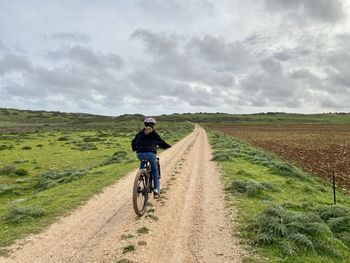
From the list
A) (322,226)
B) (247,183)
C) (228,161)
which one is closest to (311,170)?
(228,161)

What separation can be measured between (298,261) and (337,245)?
2025 millimetres

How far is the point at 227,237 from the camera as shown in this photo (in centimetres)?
1091

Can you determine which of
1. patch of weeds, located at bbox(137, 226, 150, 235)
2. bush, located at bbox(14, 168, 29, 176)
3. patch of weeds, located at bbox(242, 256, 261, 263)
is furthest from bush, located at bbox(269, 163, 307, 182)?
bush, located at bbox(14, 168, 29, 176)

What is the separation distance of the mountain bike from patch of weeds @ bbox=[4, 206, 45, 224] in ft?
11.9

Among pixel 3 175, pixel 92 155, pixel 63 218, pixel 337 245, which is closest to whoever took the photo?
pixel 337 245

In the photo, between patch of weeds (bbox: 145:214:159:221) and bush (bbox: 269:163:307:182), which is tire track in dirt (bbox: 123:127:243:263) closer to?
patch of weeds (bbox: 145:214:159:221)

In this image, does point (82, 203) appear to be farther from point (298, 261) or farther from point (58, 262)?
point (298, 261)

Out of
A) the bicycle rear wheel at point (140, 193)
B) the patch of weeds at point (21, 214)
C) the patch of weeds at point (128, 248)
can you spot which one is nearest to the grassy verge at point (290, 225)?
the patch of weeds at point (128, 248)

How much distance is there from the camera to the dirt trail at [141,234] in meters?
9.30

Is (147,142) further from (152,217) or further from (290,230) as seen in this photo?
(290,230)

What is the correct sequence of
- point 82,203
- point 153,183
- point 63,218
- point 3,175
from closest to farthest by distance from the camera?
1. point 63,218
2. point 153,183
3. point 82,203
4. point 3,175

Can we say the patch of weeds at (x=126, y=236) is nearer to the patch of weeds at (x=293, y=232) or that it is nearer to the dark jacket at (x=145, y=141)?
the dark jacket at (x=145, y=141)

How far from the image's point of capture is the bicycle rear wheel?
39.8ft

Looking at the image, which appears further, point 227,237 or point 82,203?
point 82,203
